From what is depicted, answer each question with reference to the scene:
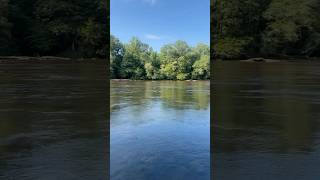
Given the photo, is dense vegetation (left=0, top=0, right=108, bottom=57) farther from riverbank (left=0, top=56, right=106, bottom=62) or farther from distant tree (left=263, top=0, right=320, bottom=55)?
distant tree (left=263, top=0, right=320, bottom=55)

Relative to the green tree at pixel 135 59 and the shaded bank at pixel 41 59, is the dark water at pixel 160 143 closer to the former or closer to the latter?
the green tree at pixel 135 59

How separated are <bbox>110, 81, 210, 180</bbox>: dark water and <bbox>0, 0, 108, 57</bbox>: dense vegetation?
2023 centimetres

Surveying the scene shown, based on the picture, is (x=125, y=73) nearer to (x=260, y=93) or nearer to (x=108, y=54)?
(x=108, y=54)

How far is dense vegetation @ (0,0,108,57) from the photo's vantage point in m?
27.9

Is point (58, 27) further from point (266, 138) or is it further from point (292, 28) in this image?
point (266, 138)

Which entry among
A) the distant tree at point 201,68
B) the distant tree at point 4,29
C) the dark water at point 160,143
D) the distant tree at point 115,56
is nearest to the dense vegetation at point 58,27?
the distant tree at point 4,29

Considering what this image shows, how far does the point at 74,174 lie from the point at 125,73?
20827 millimetres

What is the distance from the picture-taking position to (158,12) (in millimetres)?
27172

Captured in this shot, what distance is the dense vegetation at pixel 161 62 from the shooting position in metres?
24.2

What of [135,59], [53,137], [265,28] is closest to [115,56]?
[135,59]

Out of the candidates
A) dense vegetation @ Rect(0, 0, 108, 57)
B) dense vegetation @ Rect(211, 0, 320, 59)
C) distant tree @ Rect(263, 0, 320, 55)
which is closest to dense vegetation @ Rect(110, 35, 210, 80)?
dense vegetation @ Rect(0, 0, 108, 57)

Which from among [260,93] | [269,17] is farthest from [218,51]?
[260,93]

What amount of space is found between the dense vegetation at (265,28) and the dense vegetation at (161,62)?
387cm

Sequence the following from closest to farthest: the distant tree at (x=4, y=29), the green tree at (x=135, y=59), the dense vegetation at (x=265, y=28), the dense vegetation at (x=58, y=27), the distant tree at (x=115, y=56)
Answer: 1. the green tree at (x=135, y=59)
2. the distant tree at (x=115, y=56)
3. the distant tree at (x=4, y=29)
4. the dense vegetation at (x=58, y=27)
5. the dense vegetation at (x=265, y=28)
